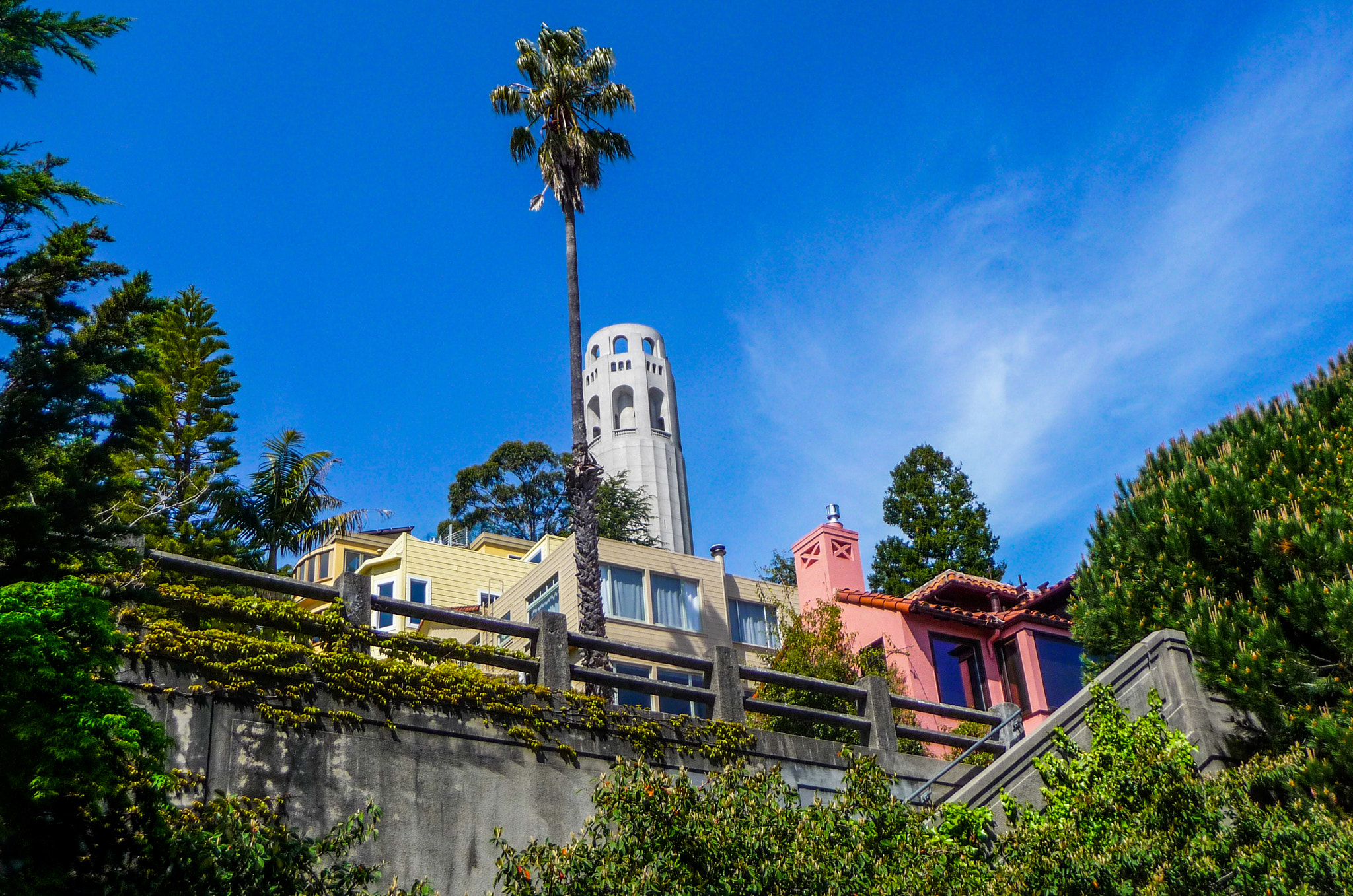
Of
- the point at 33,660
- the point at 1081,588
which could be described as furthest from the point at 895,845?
the point at 1081,588

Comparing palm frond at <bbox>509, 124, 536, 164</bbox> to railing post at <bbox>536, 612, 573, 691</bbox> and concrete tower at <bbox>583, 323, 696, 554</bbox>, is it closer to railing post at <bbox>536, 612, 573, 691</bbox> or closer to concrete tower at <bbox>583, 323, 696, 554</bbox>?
railing post at <bbox>536, 612, 573, 691</bbox>

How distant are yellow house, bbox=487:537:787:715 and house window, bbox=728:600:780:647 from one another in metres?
0.02

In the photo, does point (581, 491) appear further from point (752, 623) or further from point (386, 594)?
point (386, 594)

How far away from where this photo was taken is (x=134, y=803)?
29.4ft

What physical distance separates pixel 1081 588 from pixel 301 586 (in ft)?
33.2

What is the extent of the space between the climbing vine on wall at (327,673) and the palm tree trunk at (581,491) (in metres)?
11.0

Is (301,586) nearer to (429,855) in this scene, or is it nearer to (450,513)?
(429,855)

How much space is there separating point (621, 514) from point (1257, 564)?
4884 cm

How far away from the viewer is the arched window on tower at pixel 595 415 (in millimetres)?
101850

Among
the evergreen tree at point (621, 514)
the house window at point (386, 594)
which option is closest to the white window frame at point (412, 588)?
the house window at point (386, 594)

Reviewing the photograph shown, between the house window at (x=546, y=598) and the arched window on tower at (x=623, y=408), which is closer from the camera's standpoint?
the house window at (x=546, y=598)

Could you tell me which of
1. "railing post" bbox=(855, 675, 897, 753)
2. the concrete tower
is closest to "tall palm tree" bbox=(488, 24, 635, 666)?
"railing post" bbox=(855, 675, 897, 753)

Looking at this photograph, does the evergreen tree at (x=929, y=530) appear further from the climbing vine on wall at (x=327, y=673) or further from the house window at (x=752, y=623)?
the climbing vine on wall at (x=327, y=673)

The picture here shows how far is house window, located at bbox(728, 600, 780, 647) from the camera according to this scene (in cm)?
3662
